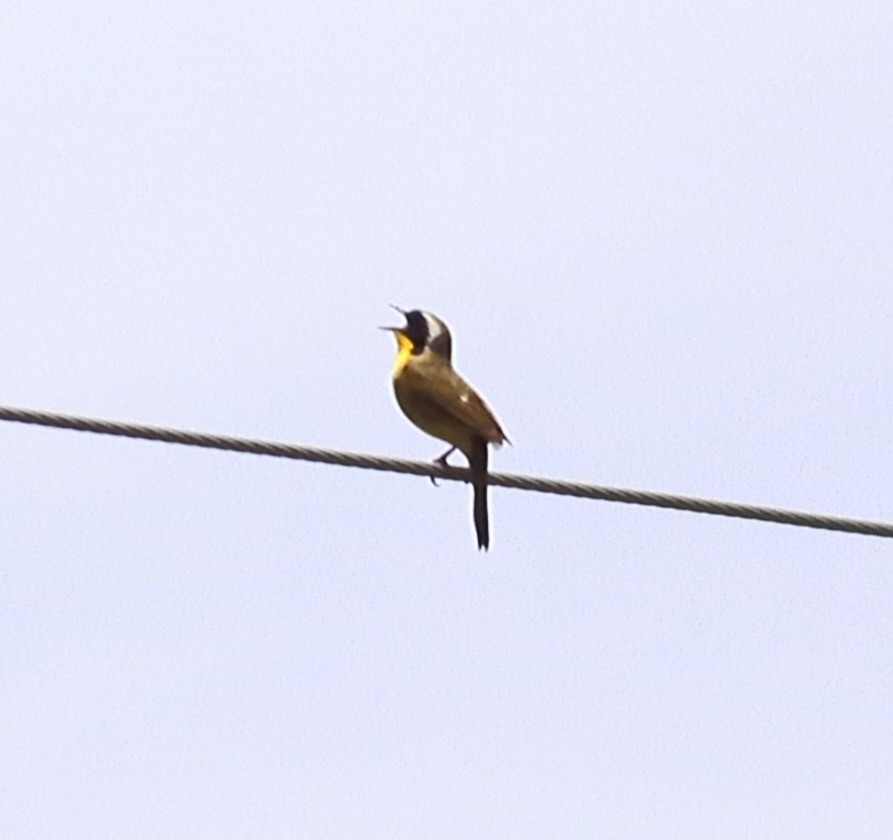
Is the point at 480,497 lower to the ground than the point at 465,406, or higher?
lower

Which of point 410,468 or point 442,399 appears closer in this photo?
point 410,468

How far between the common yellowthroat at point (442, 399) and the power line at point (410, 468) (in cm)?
189

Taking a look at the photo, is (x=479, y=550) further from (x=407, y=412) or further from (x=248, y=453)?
(x=248, y=453)

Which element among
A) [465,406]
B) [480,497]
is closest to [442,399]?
[465,406]

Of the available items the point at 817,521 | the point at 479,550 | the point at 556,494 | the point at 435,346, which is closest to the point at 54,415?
the point at 556,494

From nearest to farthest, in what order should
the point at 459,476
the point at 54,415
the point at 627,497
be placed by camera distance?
the point at 54,415, the point at 627,497, the point at 459,476

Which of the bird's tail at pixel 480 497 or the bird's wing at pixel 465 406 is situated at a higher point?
the bird's wing at pixel 465 406

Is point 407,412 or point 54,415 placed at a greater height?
point 407,412

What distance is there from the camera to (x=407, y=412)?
1461cm

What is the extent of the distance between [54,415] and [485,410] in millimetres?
4050

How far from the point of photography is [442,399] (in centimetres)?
1445

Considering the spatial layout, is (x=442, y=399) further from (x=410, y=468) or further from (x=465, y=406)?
(x=410, y=468)

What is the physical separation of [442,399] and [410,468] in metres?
3.17

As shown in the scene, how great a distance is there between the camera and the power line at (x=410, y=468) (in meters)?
10.5
